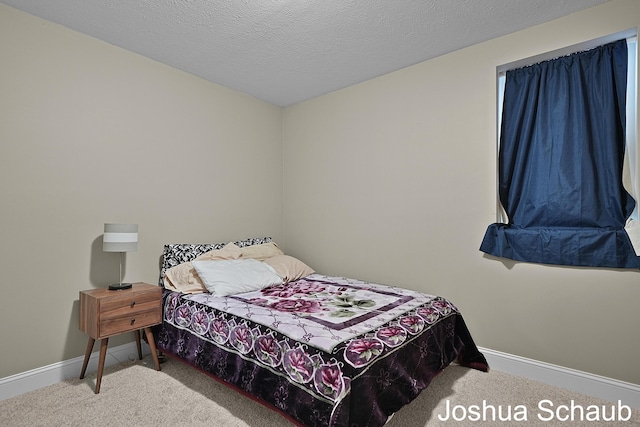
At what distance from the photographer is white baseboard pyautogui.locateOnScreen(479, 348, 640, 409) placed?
83.8 inches

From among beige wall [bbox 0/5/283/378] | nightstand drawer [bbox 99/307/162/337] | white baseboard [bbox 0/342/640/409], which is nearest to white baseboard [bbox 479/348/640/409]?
white baseboard [bbox 0/342/640/409]

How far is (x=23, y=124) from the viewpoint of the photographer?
2.30 metres

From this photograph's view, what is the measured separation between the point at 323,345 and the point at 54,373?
2.10 metres

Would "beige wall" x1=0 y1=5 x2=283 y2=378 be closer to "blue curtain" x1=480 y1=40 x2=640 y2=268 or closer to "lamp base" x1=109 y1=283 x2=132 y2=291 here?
"lamp base" x1=109 y1=283 x2=132 y2=291

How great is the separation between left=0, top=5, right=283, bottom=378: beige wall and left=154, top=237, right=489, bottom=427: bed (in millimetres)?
533

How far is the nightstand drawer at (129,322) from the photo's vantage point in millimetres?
2256

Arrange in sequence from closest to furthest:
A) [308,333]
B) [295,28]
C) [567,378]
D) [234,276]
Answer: [308,333] → [567,378] → [295,28] → [234,276]

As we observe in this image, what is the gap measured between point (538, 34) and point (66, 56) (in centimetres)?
354

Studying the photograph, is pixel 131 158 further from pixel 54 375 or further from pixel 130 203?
pixel 54 375

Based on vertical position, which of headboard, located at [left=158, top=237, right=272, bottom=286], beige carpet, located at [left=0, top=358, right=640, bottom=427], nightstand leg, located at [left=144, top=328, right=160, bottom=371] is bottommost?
beige carpet, located at [left=0, top=358, right=640, bottom=427]

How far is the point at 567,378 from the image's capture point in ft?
7.57

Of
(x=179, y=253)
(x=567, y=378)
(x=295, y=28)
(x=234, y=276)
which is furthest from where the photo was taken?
(x=179, y=253)

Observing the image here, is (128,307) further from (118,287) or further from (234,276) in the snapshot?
(234,276)

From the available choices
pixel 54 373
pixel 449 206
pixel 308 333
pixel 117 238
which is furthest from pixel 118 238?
pixel 449 206
